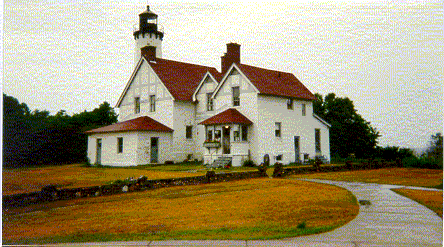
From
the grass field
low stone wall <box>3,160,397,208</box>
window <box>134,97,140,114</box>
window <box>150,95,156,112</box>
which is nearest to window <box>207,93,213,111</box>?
window <box>150,95,156,112</box>

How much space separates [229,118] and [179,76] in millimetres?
6000

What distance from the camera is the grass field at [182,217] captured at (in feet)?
17.9

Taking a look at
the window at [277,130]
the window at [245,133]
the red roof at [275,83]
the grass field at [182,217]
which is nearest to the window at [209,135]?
the window at [245,133]

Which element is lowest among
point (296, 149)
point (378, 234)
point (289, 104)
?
point (378, 234)

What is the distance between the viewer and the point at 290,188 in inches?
390

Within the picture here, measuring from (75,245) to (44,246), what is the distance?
0.42 m

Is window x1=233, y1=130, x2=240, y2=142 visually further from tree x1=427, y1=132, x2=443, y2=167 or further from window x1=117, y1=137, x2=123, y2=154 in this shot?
tree x1=427, y1=132, x2=443, y2=167

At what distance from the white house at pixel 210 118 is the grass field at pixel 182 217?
11132 millimetres

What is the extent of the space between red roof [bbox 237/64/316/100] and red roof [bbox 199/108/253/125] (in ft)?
5.72

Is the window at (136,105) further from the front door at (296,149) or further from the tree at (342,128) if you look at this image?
the tree at (342,128)

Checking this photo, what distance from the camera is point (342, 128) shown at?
21.1 metres

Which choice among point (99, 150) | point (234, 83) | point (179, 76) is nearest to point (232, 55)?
point (234, 83)

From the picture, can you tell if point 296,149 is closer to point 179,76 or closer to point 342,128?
point 342,128

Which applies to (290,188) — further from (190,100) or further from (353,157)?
(190,100)
